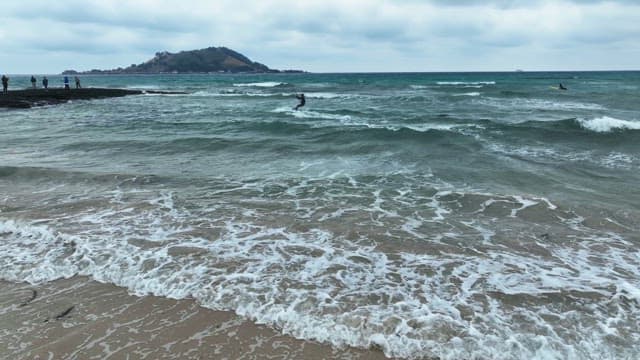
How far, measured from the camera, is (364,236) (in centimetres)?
871

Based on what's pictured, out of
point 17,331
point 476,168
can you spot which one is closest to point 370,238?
point 17,331

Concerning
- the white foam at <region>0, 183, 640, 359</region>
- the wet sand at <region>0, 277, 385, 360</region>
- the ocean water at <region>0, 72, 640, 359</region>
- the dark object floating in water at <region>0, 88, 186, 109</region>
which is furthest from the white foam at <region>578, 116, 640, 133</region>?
the dark object floating in water at <region>0, 88, 186, 109</region>

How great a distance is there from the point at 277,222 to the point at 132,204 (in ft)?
11.9

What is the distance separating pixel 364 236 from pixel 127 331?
4520 millimetres

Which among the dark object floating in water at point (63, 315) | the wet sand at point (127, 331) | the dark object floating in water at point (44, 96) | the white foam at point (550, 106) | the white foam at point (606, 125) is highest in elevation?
the dark object floating in water at point (44, 96)

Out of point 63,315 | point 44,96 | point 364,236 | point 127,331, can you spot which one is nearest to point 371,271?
point 364,236

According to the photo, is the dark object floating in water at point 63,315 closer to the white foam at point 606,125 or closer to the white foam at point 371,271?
the white foam at point 371,271

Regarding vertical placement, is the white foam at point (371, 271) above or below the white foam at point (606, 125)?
below

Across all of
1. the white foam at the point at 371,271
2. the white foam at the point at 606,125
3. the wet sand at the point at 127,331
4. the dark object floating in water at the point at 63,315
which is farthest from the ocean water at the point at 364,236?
the white foam at the point at 606,125

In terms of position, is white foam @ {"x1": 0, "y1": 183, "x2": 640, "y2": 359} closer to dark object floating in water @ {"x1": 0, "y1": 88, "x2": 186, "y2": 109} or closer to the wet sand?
the wet sand

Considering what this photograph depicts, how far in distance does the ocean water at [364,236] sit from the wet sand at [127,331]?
263 millimetres

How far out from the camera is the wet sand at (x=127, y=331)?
16.9ft

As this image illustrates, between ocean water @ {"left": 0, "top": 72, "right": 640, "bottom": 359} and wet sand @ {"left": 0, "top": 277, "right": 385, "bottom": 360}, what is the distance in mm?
263

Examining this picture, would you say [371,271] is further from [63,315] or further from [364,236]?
[63,315]
